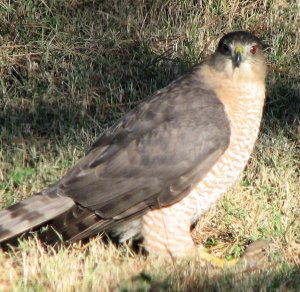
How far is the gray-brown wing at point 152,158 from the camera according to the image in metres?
5.68

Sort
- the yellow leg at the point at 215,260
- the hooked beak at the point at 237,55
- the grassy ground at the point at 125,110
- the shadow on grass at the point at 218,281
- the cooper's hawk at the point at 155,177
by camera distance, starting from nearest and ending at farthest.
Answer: the shadow on grass at the point at 218,281
the grassy ground at the point at 125,110
the yellow leg at the point at 215,260
the cooper's hawk at the point at 155,177
the hooked beak at the point at 237,55

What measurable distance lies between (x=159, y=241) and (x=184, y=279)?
2.87 feet

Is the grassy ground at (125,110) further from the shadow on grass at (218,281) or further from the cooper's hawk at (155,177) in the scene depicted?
the cooper's hawk at (155,177)

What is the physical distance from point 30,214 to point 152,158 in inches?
35.5

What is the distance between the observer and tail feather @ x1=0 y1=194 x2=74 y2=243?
225 inches

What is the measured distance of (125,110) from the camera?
8.34 meters

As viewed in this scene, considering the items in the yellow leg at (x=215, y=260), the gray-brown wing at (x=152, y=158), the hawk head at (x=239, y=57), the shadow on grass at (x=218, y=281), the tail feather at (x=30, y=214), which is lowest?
the yellow leg at (x=215, y=260)

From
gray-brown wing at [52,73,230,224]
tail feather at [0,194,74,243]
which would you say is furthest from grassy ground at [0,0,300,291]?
gray-brown wing at [52,73,230,224]

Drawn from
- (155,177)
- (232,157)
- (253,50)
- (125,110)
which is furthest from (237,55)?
(125,110)

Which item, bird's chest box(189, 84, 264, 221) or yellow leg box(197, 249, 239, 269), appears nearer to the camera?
yellow leg box(197, 249, 239, 269)

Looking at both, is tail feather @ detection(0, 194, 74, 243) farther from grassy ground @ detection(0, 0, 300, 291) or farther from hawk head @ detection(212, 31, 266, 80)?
hawk head @ detection(212, 31, 266, 80)

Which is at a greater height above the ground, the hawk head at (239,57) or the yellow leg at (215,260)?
the hawk head at (239,57)

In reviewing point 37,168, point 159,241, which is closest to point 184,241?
point 159,241

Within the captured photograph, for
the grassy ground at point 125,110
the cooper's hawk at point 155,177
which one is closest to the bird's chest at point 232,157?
the cooper's hawk at point 155,177
